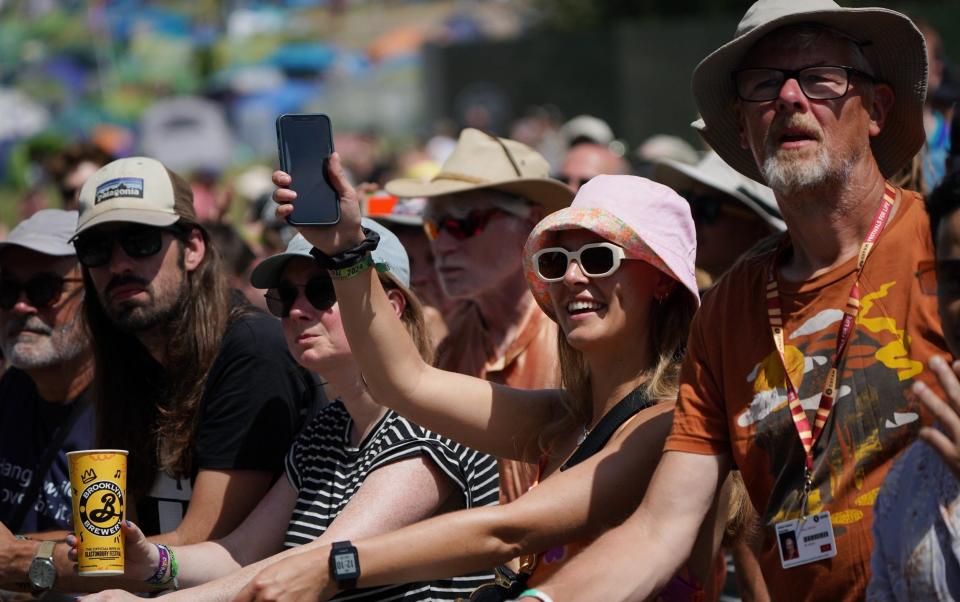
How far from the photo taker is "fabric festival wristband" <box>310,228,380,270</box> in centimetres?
347

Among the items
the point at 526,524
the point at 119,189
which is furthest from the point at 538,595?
the point at 119,189

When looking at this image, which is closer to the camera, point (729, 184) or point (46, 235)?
point (46, 235)

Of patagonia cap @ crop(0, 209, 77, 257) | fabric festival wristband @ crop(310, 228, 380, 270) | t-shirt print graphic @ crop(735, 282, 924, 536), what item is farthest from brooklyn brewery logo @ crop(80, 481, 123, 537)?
patagonia cap @ crop(0, 209, 77, 257)

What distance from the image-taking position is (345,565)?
3.00 m

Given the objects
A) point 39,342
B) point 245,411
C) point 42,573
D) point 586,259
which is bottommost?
point 42,573

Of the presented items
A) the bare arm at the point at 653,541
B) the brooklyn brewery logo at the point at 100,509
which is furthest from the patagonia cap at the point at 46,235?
the bare arm at the point at 653,541

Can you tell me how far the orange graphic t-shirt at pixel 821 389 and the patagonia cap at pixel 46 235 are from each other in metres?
3.02

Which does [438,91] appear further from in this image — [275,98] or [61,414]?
[61,414]

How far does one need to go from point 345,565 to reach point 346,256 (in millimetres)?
832

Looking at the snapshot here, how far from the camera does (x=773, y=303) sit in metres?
3.11

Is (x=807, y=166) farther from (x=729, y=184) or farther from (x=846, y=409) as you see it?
(x=729, y=184)

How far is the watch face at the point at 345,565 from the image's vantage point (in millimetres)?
2996

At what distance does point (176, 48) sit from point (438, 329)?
26.5m

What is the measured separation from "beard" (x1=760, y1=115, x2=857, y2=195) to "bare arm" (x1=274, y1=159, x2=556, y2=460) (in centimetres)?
100
